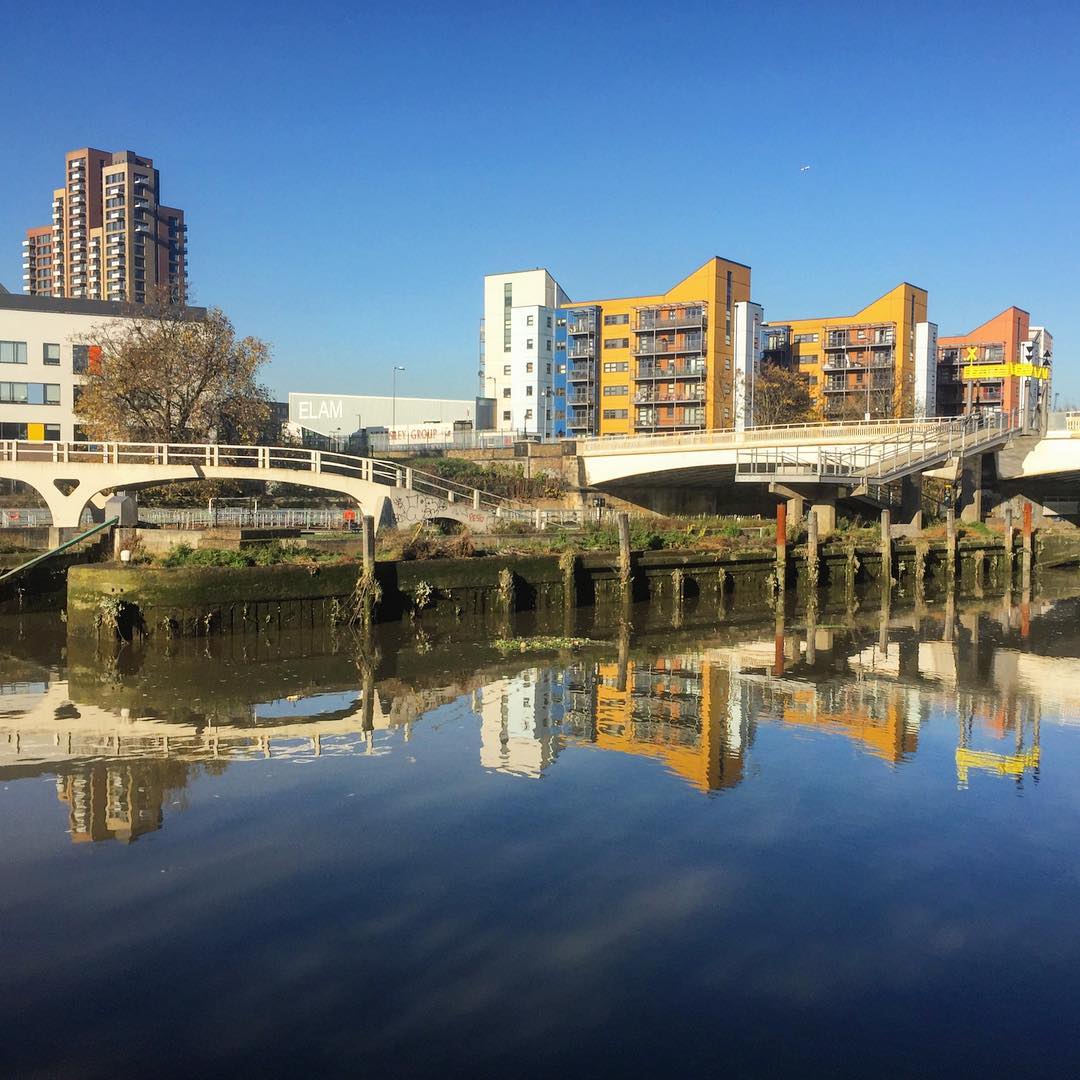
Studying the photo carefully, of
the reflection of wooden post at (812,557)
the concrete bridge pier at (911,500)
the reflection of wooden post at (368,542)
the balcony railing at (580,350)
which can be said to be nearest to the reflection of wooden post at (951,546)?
the concrete bridge pier at (911,500)

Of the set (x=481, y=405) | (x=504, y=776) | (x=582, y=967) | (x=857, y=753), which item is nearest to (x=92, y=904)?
(x=582, y=967)

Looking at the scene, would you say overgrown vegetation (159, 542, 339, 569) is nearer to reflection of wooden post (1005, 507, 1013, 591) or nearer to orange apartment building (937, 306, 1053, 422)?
reflection of wooden post (1005, 507, 1013, 591)

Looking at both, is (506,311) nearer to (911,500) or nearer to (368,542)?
(911,500)

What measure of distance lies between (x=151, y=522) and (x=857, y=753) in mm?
26293

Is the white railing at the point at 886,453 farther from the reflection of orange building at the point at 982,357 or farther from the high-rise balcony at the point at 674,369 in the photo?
the reflection of orange building at the point at 982,357

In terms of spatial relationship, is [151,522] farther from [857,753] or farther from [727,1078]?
[727,1078]

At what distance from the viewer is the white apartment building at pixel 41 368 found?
64500mm

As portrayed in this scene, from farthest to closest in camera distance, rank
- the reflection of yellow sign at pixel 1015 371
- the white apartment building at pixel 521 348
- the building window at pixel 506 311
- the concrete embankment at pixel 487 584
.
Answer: the building window at pixel 506 311, the white apartment building at pixel 521 348, the reflection of yellow sign at pixel 1015 371, the concrete embankment at pixel 487 584

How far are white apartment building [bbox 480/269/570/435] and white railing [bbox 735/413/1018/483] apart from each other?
49990mm

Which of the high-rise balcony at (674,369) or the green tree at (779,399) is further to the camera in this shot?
the high-rise balcony at (674,369)

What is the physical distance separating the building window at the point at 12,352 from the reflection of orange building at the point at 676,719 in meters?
55.2

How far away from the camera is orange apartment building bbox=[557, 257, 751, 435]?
89875 millimetres

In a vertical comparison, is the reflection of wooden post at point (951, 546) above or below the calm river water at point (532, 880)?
above

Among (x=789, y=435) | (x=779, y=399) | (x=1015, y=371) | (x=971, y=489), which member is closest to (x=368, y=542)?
(x=789, y=435)
